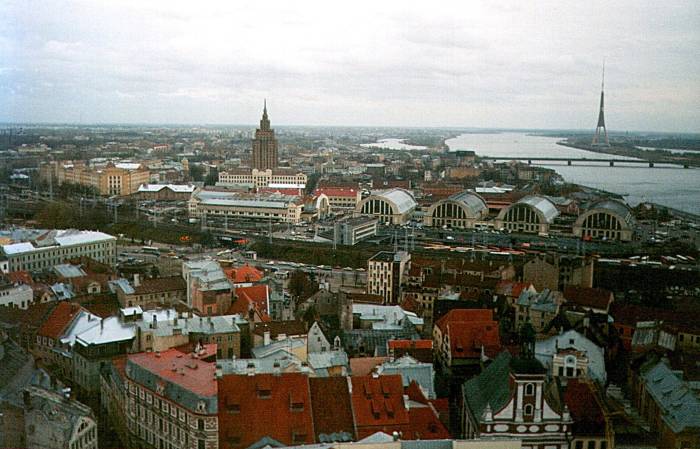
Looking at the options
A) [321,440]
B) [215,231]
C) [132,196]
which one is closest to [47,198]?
[132,196]

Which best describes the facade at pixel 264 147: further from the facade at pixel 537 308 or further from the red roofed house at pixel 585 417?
the red roofed house at pixel 585 417

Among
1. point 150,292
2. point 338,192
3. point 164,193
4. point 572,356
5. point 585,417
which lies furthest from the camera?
point 164,193

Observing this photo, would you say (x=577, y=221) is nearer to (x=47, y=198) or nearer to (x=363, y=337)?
(x=363, y=337)

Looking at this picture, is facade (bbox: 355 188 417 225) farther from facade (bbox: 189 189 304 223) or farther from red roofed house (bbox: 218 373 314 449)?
red roofed house (bbox: 218 373 314 449)

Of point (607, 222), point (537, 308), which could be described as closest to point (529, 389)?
point (537, 308)

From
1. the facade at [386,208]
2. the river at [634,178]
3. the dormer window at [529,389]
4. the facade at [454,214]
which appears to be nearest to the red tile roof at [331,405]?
the dormer window at [529,389]

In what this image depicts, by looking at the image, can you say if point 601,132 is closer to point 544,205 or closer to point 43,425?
point 544,205
